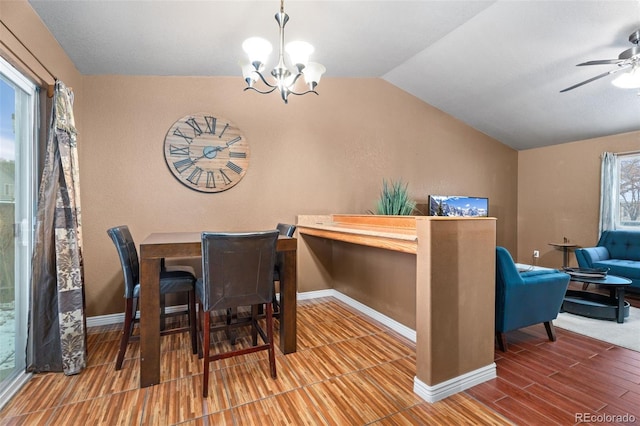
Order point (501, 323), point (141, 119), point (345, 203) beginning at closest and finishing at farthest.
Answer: point (501, 323), point (141, 119), point (345, 203)

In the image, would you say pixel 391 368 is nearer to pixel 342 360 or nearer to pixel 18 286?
pixel 342 360

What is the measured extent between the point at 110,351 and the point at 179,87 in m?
2.63

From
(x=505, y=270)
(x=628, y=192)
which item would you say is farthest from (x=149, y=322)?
(x=628, y=192)

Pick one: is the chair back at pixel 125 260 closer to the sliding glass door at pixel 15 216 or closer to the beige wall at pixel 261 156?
the sliding glass door at pixel 15 216

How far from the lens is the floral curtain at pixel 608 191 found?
4637 millimetres

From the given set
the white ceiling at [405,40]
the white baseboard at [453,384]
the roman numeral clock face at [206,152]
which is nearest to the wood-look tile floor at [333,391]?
the white baseboard at [453,384]

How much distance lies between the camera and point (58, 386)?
6.29ft

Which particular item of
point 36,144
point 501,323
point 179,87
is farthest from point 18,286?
point 501,323

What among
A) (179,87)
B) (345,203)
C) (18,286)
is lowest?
(18,286)

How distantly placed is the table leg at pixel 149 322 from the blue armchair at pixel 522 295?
248 cm

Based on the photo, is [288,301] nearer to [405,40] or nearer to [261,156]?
[261,156]

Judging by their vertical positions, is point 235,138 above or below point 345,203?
above

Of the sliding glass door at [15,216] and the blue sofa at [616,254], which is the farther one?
the blue sofa at [616,254]

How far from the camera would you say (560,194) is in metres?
5.30
